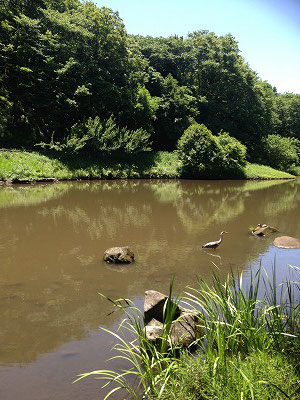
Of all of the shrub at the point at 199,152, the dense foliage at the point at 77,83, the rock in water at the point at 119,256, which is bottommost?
the rock in water at the point at 119,256

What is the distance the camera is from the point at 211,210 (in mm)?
16344

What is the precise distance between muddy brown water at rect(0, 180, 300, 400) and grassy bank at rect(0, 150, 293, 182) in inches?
110

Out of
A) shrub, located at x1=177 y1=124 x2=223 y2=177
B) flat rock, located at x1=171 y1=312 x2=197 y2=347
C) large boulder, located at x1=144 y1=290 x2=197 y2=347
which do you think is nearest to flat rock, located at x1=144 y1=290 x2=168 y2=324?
large boulder, located at x1=144 y1=290 x2=197 y2=347

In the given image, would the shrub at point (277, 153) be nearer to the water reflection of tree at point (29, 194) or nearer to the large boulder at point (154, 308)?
the water reflection of tree at point (29, 194)

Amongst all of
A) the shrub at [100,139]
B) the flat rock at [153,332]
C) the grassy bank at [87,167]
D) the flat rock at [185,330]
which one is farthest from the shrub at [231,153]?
the flat rock at [153,332]

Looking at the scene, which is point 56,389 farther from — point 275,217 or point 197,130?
point 197,130

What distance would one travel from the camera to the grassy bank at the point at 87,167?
22.1 m

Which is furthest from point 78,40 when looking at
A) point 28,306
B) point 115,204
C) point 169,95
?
point 28,306

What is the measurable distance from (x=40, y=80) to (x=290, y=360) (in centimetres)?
2622

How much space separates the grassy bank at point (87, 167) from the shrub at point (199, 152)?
123cm

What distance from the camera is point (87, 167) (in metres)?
25.8

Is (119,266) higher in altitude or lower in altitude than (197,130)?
lower

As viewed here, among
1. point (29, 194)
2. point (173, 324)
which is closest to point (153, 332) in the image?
point (173, 324)

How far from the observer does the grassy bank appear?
22.1 meters
